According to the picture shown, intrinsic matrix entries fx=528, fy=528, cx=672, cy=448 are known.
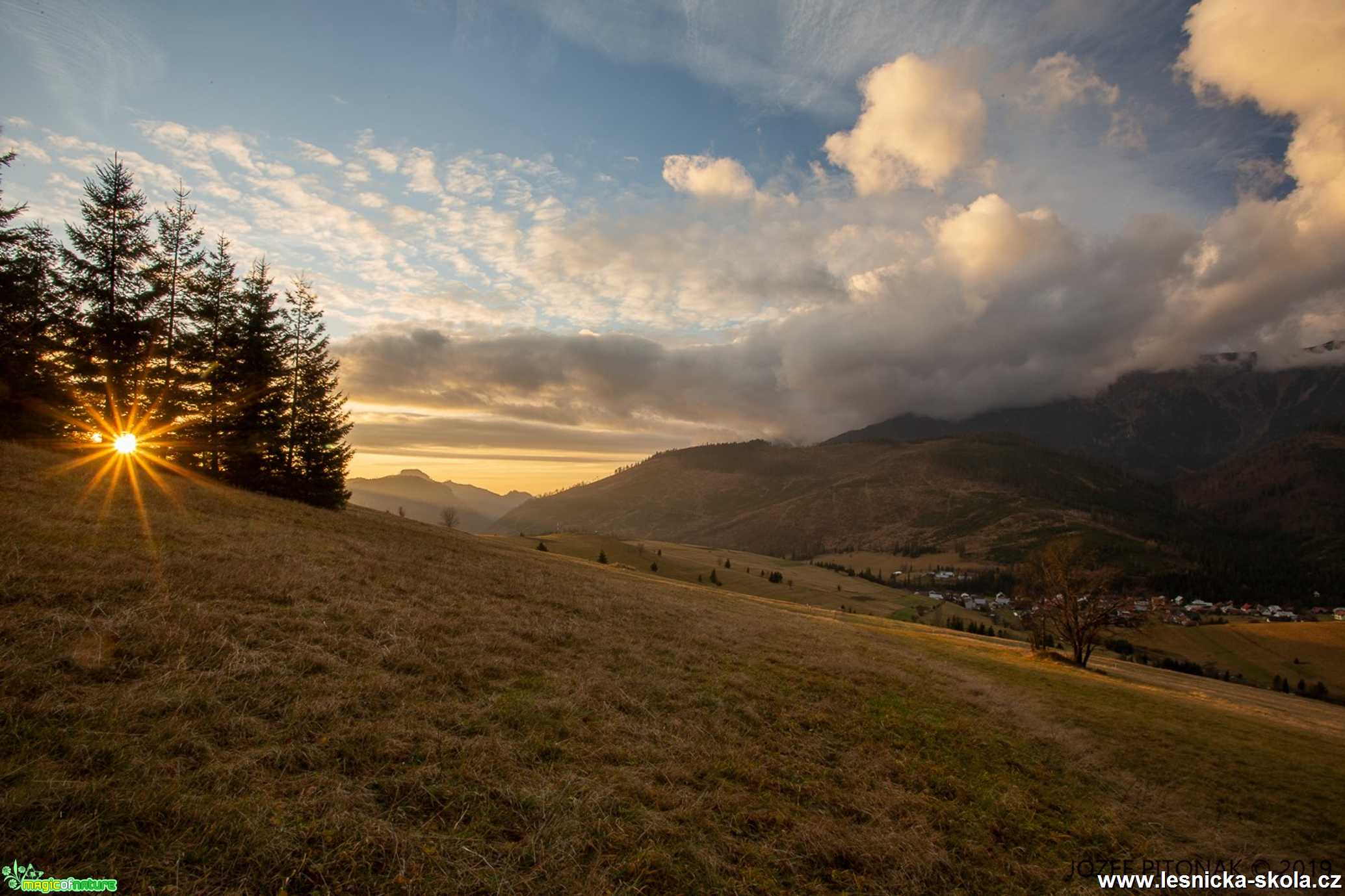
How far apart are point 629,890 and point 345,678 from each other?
20.1ft

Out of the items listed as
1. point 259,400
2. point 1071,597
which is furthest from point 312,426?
point 1071,597

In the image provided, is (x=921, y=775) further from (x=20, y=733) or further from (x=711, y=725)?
(x=20, y=733)

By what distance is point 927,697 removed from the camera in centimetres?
1678

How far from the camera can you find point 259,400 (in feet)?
112

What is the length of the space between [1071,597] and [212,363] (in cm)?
6088

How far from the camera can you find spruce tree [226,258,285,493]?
33406 mm

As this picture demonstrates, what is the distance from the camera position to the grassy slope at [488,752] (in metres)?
5.27

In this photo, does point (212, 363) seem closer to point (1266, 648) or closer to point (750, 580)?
Answer: point (750, 580)

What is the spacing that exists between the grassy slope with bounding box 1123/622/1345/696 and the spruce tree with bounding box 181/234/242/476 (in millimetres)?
143977

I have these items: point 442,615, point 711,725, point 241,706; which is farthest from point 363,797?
point 442,615

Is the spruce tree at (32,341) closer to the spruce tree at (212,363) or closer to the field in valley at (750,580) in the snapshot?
the spruce tree at (212,363)

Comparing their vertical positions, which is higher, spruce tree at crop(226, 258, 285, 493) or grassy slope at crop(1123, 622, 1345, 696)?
spruce tree at crop(226, 258, 285, 493)

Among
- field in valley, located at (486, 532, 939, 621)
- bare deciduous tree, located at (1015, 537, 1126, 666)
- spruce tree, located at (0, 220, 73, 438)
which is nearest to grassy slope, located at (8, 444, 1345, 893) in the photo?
spruce tree, located at (0, 220, 73, 438)

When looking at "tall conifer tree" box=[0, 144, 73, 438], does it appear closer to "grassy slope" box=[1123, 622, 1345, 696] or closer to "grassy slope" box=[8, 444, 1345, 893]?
"grassy slope" box=[8, 444, 1345, 893]
